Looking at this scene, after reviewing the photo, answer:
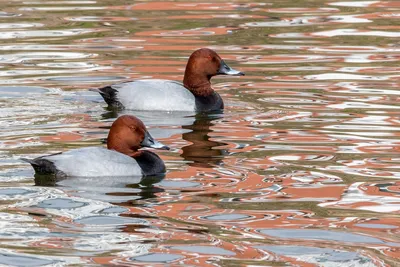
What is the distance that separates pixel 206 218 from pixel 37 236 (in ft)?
4.33

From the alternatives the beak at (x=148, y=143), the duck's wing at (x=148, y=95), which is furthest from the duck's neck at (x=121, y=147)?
the duck's wing at (x=148, y=95)

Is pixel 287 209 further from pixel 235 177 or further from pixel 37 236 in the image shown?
pixel 37 236

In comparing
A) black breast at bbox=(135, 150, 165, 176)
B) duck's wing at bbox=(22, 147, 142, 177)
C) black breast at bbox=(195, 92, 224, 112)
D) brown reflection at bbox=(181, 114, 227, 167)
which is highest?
duck's wing at bbox=(22, 147, 142, 177)

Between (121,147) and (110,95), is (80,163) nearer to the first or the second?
(121,147)

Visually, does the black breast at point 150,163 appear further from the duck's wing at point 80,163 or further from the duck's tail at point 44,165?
the duck's tail at point 44,165

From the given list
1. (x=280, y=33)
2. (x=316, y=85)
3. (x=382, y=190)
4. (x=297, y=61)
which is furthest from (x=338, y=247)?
(x=280, y=33)

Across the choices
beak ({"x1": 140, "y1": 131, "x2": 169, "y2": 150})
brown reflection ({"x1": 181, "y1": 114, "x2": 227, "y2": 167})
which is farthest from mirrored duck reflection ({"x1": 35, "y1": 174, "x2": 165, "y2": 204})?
brown reflection ({"x1": 181, "y1": 114, "x2": 227, "y2": 167})

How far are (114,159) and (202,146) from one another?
186 centimetres

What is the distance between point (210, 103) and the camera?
1370 cm

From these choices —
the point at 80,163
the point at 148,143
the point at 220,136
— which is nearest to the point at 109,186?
the point at 80,163

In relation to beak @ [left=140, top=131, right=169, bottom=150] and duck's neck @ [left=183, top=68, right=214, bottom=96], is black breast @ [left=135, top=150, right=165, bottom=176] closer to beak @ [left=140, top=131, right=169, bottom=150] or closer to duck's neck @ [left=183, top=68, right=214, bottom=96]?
beak @ [left=140, top=131, right=169, bottom=150]

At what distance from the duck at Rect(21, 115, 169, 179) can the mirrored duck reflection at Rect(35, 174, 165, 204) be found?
4 cm

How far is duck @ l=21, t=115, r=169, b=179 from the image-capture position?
9844 mm

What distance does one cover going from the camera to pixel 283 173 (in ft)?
33.6
